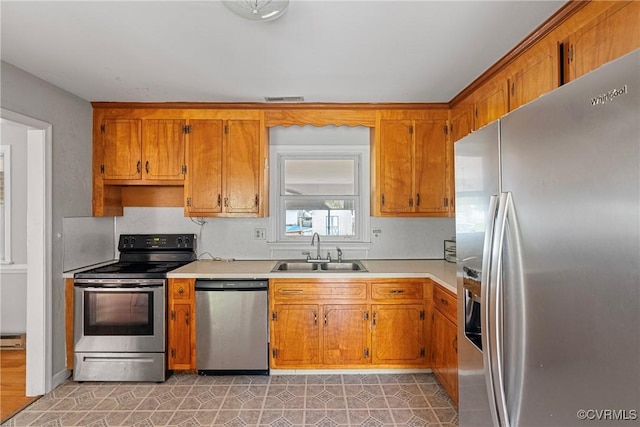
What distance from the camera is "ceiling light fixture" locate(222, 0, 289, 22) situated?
4.85 feet

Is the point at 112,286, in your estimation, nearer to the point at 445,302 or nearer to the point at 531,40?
the point at 445,302

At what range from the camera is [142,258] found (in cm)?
332

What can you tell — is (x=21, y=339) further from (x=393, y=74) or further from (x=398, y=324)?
(x=393, y=74)

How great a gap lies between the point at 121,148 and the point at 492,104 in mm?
3229

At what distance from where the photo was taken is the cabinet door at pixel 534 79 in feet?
5.70

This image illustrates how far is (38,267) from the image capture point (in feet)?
8.37

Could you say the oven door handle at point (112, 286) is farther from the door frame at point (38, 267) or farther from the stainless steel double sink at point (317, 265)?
the stainless steel double sink at point (317, 265)

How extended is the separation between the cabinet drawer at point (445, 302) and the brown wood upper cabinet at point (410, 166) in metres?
0.83

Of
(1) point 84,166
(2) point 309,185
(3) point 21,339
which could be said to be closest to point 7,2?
(1) point 84,166

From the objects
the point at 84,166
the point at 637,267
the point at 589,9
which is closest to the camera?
the point at 637,267

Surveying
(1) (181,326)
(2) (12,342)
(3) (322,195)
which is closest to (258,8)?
(3) (322,195)

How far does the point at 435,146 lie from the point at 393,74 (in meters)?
0.97

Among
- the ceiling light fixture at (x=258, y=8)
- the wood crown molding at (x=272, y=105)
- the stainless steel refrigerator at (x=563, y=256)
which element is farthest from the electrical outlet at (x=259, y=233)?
the stainless steel refrigerator at (x=563, y=256)

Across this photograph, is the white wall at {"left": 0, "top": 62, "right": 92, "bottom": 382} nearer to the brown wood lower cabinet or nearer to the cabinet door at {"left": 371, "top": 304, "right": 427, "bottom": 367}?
the brown wood lower cabinet
